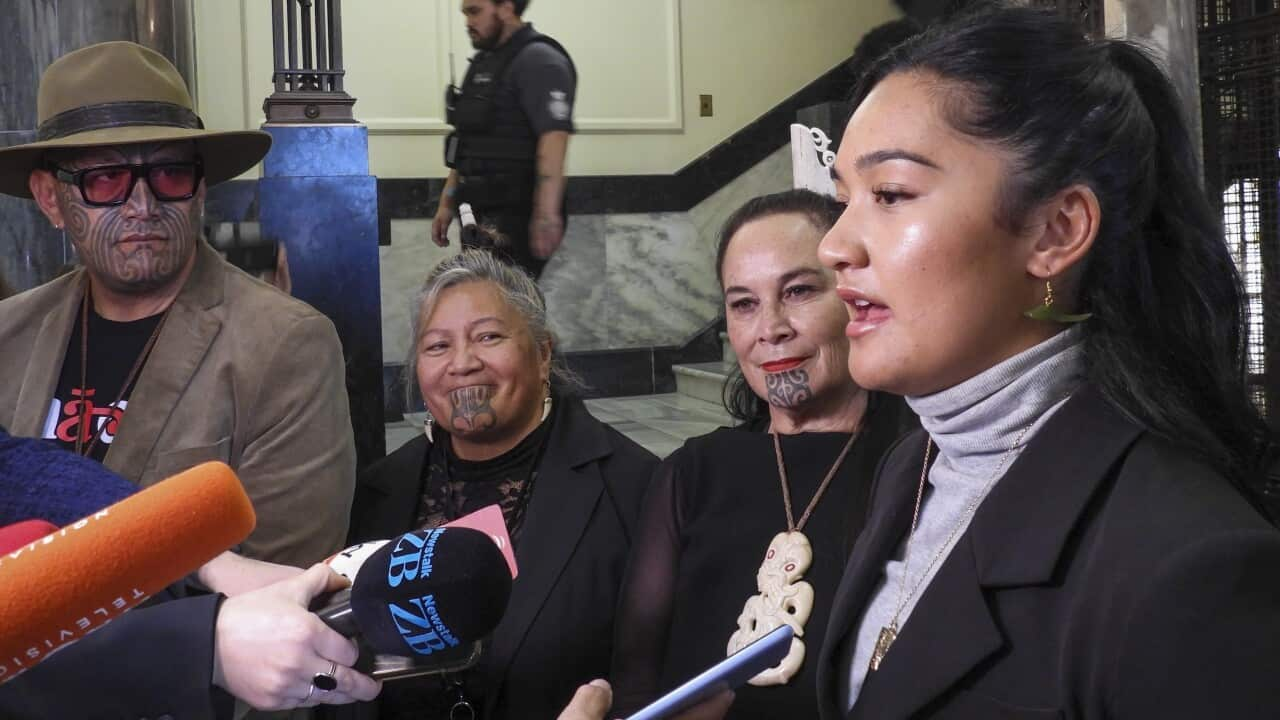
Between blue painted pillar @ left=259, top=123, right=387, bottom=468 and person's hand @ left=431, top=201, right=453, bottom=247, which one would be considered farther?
person's hand @ left=431, top=201, right=453, bottom=247

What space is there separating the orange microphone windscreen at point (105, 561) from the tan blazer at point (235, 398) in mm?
1827

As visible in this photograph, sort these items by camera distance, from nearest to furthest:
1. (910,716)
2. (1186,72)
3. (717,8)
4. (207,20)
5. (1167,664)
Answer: (1167,664) < (910,716) < (1186,72) < (207,20) < (717,8)

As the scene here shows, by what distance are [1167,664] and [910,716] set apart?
0.31 m

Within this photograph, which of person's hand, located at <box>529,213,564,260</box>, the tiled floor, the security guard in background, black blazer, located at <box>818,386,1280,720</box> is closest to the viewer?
black blazer, located at <box>818,386,1280,720</box>

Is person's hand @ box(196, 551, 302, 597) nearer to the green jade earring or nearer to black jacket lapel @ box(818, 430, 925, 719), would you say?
black jacket lapel @ box(818, 430, 925, 719)

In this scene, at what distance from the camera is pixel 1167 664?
1.05m

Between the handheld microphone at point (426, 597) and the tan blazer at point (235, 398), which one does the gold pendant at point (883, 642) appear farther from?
the tan blazer at point (235, 398)

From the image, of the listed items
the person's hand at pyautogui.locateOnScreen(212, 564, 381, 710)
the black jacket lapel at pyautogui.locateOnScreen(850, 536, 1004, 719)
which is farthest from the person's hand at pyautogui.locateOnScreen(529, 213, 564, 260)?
the black jacket lapel at pyautogui.locateOnScreen(850, 536, 1004, 719)

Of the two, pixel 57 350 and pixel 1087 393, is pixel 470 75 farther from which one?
pixel 1087 393

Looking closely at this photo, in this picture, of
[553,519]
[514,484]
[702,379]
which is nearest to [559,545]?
[553,519]

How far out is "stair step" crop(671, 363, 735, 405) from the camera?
7.68 metres

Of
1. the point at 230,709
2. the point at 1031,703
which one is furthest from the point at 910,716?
the point at 230,709

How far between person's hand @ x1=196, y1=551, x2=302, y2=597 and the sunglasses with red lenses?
0.93 m

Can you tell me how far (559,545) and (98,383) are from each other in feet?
3.57
